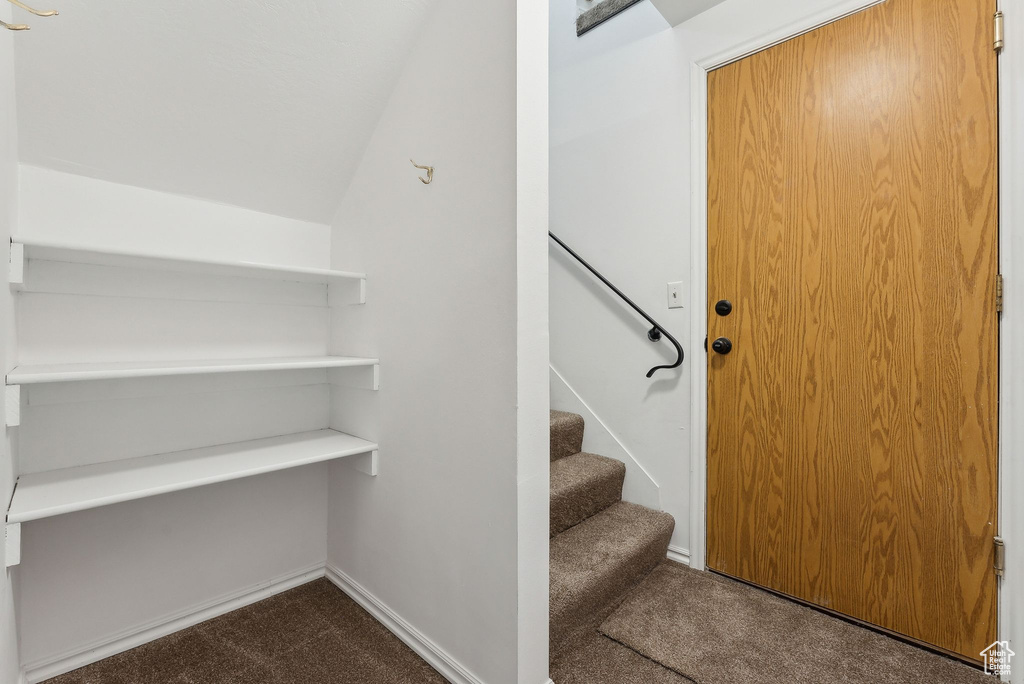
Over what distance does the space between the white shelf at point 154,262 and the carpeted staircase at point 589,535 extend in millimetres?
1129

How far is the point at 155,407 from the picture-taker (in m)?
1.52

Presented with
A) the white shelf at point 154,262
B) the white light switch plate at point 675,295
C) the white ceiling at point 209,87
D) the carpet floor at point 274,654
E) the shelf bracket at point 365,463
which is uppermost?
the white ceiling at point 209,87

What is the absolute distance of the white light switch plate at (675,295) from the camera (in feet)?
6.42

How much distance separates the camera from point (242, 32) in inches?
50.9

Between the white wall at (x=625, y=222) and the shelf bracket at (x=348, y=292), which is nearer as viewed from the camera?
the shelf bracket at (x=348, y=292)

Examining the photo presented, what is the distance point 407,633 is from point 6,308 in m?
1.36

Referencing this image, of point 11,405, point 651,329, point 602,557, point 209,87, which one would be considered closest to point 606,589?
point 602,557

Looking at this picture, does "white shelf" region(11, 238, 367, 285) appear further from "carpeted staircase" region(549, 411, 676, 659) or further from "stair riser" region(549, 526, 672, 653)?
"stair riser" region(549, 526, 672, 653)

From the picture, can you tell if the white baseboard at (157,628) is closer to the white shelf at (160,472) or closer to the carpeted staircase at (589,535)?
the white shelf at (160,472)

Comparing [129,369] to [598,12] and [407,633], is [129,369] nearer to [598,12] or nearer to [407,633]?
[407,633]

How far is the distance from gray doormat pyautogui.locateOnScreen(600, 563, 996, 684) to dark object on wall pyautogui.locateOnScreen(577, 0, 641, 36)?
248 cm

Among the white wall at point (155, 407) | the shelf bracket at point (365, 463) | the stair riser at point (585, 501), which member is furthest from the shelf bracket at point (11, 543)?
the stair riser at point (585, 501)

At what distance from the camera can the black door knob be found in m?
1.84

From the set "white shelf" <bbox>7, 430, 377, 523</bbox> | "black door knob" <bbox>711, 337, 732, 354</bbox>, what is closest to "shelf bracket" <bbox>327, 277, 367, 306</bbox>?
"white shelf" <bbox>7, 430, 377, 523</bbox>
